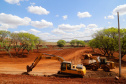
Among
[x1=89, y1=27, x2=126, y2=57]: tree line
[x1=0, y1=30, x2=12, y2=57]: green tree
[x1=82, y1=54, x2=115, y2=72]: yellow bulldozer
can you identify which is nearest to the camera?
[x1=82, y1=54, x2=115, y2=72]: yellow bulldozer

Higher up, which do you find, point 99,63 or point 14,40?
point 14,40

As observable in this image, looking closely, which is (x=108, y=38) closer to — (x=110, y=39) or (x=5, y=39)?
(x=110, y=39)

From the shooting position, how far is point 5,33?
2827 cm

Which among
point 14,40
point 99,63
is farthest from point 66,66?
point 14,40

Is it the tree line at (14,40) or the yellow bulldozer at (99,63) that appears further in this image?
the tree line at (14,40)

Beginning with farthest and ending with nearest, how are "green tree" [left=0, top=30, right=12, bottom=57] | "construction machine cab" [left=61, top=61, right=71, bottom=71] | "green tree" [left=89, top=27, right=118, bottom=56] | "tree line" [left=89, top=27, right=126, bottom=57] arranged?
"green tree" [left=0, top=30, right=12, bottom=57], "green tree" [left=89, top=27, right=118, bottom=56], "tree line" [left=89, top=27, right=126, bottom=57], "construction machine cab" [left=61, top=61, right=71, bottom=71]

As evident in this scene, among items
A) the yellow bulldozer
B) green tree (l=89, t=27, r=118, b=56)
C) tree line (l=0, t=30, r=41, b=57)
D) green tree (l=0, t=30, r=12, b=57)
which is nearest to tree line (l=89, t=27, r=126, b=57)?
green tree (l=89, t=27, r=118, b=56)

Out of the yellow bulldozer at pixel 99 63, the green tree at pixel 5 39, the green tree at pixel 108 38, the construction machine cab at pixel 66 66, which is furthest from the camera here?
the green tree at pixel 5 39

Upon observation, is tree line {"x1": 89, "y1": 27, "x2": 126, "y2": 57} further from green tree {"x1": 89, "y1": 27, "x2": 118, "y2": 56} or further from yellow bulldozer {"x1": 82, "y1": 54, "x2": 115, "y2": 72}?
yellow bulldozer {"x1": 82, "y1": 54, "x2": 115, "y2": 72}

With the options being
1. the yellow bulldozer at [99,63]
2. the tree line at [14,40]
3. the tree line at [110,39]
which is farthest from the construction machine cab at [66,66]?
the tree line at [14,40]

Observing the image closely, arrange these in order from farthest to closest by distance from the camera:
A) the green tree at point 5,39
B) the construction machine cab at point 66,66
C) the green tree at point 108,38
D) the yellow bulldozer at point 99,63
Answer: the green tree at point 5,39 < the green tree at point 108,38 < the yellow bulldozer at point 99,63 < the construction machine cab at point 66,66

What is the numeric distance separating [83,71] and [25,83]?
273 inches

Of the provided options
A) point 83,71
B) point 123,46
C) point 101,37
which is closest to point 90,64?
point 83,71

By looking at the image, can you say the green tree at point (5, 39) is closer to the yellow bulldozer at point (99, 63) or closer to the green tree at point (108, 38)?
the yellow bulldozer at point (99, 63)
